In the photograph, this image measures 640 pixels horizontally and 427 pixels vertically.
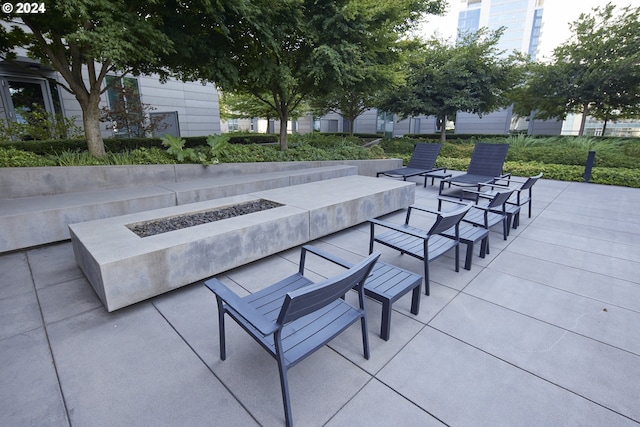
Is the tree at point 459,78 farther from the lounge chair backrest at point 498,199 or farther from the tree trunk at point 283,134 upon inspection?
the lounge chair backrest at point 498,199

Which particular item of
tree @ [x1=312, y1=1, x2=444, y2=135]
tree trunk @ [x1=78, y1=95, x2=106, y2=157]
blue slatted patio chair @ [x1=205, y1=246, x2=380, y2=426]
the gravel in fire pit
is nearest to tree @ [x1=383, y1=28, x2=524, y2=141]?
tree @ [x1=312, y1=1, x2=444, y2=135]

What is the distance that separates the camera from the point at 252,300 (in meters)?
2.30

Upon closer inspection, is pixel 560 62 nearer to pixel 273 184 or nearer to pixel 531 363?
pixel 273 184

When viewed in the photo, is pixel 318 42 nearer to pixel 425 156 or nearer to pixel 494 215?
pixel 425 156

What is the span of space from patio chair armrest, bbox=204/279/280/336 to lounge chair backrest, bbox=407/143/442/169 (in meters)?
8.39

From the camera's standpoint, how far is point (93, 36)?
489 cm

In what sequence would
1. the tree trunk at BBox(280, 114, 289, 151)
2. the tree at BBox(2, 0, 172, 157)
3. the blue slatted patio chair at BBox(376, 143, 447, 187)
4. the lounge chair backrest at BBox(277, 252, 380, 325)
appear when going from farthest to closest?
the tree trunk at BBox(280, 114, 289, 151) < the blue slatted patio chair at BBox(376, 143, 447, 187) < the tree at BBox(2, 0, 172, 157) < the lounge chair backrest at BBox(277, 252, 380, 325)

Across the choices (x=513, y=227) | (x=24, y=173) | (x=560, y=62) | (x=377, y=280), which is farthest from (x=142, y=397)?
(x=560, y=62)

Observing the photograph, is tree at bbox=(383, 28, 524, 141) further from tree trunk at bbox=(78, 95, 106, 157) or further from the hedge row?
tree trunk at bbox=(78, 95, 106, 157)

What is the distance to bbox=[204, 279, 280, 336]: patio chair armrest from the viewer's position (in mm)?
1635

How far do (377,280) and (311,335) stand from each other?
94cm

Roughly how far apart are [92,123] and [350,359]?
286 inches

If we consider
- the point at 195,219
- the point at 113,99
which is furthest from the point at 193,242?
the point at 113,99

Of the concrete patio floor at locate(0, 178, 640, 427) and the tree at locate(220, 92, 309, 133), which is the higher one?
the tree at locate(220, 92, 309, 133)
